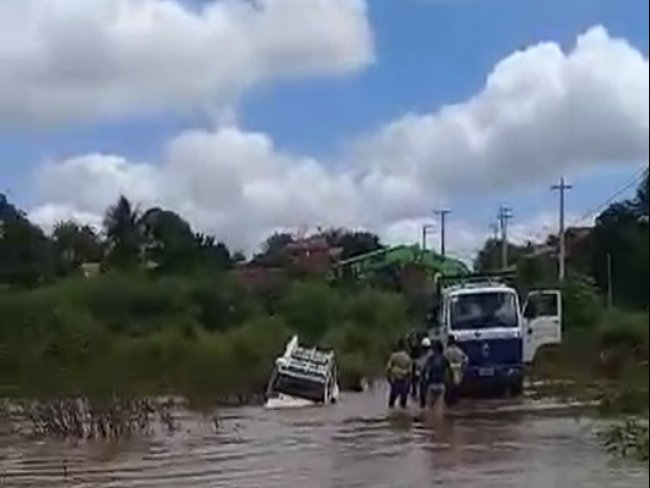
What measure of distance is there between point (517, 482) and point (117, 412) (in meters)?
10.3

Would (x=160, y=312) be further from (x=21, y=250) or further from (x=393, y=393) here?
(x=393, y=393)

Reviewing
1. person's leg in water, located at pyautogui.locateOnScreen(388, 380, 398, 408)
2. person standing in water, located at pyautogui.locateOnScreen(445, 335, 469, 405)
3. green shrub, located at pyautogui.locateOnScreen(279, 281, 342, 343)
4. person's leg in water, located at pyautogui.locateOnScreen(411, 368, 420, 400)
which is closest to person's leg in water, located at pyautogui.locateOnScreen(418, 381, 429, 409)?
person's leg in water, located at pyautogui.locateOnScreen(411, 368, 420, 400)

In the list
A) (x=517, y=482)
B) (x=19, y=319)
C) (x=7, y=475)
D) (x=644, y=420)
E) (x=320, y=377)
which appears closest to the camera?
(x=644, y=420)

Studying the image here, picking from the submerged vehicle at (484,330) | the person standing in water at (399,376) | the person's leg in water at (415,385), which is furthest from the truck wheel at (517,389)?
the person standing in water at (399,376)

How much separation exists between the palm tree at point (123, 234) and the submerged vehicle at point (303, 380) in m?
4.58

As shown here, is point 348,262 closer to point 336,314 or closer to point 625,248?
point 336,314

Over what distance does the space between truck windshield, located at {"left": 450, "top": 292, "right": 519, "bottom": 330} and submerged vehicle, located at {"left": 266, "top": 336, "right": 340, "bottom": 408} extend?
327cm

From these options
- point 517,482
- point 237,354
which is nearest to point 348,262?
point 237,354

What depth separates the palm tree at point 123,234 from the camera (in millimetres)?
Result: 32031

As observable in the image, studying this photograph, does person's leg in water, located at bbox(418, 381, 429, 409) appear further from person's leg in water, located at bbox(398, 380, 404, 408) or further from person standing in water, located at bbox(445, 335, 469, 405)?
person standing in water, located at bbox(445, 335, 469, 405)

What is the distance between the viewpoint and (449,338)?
34875mm

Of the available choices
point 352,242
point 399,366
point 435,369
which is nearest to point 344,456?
point 435,369

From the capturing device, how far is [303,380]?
3716 centimetres

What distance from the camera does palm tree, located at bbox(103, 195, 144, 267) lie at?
32.0 meters
